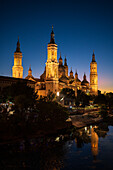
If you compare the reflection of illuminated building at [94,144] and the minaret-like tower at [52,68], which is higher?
the minaret-like tower at [52,68]

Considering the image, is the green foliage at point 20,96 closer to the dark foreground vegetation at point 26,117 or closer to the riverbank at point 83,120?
the dark foreground vegetation at point 26,117

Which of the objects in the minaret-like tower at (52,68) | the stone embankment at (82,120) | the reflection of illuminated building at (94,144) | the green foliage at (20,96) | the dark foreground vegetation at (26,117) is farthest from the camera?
the minaret-like tower at (52,68)

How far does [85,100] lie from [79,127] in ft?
133

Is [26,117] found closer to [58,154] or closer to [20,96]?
[20,96]

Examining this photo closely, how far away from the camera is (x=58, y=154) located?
31.2 meters

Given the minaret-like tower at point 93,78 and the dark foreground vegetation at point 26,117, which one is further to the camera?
the minaret-like tower at point 93,78

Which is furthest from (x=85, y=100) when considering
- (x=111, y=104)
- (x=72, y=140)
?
(x=72, y=140)

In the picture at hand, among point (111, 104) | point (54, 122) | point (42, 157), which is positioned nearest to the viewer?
point (42, 157)

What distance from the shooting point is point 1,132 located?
36.6m

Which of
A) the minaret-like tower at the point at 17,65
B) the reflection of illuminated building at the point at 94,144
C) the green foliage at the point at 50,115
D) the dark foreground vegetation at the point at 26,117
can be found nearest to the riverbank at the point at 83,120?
the dark foreground vegetation at the point at 26,117

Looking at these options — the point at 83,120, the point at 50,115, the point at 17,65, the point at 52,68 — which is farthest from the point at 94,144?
the point at 17,65

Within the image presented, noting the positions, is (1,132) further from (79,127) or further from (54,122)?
(79,127)

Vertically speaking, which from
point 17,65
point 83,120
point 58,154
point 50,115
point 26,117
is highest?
point 17,65

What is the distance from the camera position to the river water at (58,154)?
27.0 metres
